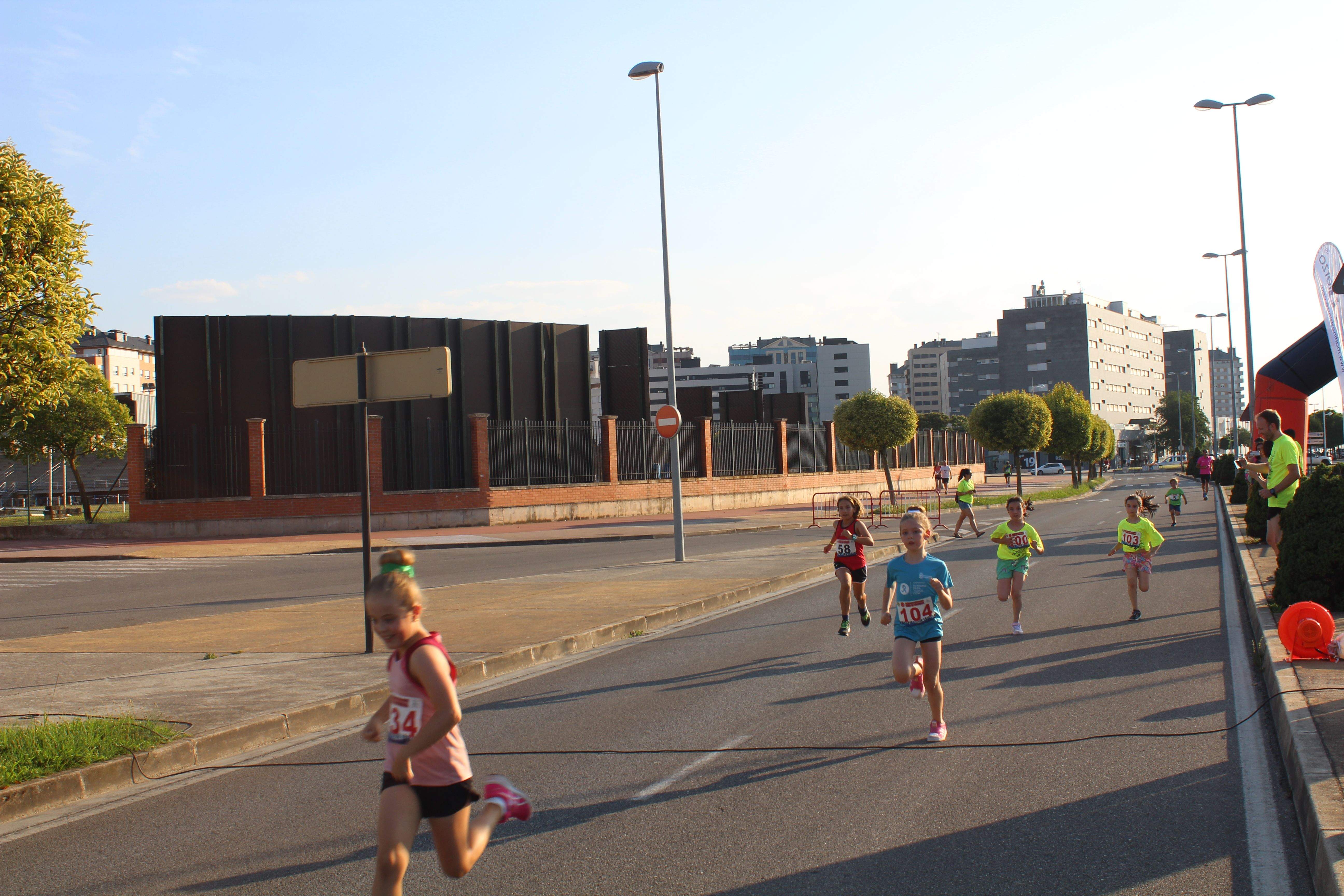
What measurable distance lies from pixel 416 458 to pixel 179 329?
8570 mm

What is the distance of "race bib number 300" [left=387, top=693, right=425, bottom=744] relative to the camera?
11.6 feet

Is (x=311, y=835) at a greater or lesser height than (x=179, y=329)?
lesser

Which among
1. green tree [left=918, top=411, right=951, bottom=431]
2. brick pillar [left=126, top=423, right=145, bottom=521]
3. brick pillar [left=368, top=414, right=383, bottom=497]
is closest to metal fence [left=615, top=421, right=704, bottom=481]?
brick pillar [left=368, top=414, right=383, bottom=497]

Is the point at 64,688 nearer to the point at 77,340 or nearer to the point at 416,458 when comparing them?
the point at 77,340

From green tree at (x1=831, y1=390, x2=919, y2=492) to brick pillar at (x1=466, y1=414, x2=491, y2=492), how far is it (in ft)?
46.0

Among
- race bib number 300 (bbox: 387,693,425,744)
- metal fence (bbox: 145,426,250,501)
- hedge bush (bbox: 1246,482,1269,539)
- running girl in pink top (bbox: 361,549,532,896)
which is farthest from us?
metal fence (bbox: 145,426,250,501)

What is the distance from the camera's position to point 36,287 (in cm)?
2430

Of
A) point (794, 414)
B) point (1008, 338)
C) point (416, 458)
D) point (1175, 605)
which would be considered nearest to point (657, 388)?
point (1008, 338)

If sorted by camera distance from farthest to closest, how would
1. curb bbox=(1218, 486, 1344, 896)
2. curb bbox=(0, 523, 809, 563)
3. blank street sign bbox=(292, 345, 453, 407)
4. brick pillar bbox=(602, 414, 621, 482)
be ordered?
1. brick pillar bbox=(602, 414, 621, 482)
2. curb bbox=(0, 523, 809, 563)
3. blank street sign bbox=(292, 345, 453, 407)
4. curb bbox=(1218, 486, 1344, 896)

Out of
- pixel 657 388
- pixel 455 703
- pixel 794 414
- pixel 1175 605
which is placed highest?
pixel 657 388

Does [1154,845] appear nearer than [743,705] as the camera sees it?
Yes

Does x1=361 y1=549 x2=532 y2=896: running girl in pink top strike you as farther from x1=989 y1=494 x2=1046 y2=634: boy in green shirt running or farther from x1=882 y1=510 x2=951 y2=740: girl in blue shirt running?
x1=989 y1=494 x2=1046 y2=634: boy in green shirt running

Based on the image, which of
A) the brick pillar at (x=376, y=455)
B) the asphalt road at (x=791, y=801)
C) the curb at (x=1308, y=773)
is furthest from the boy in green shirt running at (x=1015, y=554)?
the brick pillar at (x=376, y=455)

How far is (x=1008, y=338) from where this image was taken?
482ft
